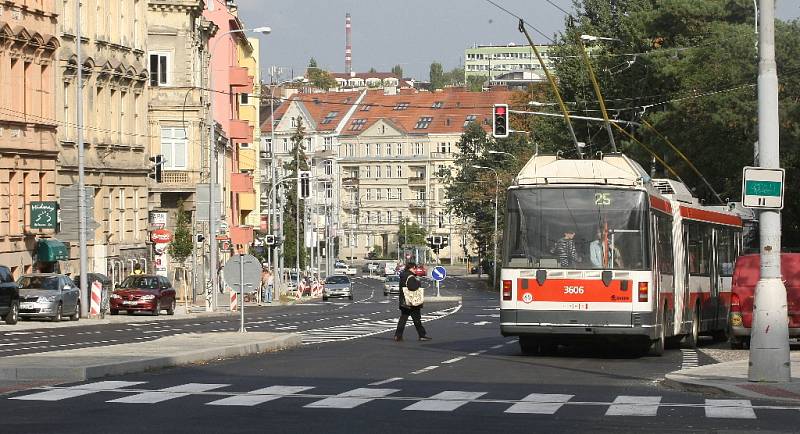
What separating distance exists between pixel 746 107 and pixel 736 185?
6208 mm

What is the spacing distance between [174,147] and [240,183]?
19717mm

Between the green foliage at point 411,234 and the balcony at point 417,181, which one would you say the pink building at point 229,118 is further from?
the balcony at point 417,181

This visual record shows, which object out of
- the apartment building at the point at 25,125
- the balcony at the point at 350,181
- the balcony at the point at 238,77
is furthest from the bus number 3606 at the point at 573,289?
the balcony at the point at 350,181

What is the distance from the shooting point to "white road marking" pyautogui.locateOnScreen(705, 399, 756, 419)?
1656 centimetres

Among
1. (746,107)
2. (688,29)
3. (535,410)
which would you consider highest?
(688,29)

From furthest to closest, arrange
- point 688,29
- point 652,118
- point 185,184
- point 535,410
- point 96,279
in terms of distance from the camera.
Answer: point 185,184, point 688,29, point 652,118, point 96,279, point 535,410

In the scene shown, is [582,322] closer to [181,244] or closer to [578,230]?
[578,230]

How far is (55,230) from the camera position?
2325 inches

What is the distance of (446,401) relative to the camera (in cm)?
1805

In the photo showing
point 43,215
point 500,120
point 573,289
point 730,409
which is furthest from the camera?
point 43,215

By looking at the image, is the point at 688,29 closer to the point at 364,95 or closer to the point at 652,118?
the point at 652,118

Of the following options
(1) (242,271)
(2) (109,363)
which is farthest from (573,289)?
(2) (109,363)

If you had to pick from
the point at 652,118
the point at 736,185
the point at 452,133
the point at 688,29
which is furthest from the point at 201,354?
the point at 452,133

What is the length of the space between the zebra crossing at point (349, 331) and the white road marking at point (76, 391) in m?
14.1
